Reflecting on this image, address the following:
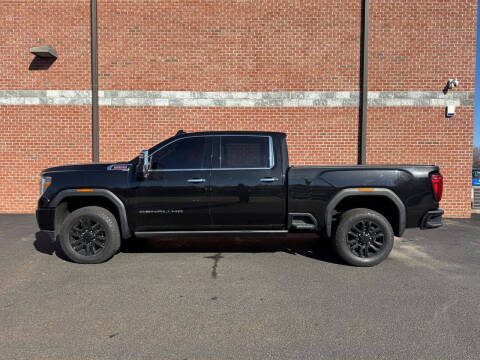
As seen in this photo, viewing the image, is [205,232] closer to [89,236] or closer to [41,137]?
[89,236]

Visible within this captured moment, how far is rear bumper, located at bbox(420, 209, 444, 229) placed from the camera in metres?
4.34

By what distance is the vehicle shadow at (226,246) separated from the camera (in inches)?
199

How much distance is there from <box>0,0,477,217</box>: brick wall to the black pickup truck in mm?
4157

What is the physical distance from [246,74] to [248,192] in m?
5.11

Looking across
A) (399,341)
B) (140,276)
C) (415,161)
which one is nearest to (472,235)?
(415,161)

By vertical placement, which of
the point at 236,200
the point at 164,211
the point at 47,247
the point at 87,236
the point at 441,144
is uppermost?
the point at 441,144

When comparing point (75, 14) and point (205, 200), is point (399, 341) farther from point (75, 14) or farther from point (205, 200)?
point (75, 14)

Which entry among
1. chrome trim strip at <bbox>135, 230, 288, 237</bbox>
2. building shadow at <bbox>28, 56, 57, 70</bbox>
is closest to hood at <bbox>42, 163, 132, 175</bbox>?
chrome trim strip at <bbox>135, 230, 288, 237</bbox>

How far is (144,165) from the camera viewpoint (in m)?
4.27

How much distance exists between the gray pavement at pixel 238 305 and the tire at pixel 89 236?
16 cm

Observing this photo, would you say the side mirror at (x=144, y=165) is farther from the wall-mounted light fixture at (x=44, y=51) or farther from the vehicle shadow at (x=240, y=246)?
the wall-mounted light fixture at (x=44, y=51)

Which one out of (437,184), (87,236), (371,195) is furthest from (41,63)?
(437,184)

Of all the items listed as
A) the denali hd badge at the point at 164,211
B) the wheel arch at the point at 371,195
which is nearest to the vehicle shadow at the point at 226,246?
the denali hd badge at the point at 164,211

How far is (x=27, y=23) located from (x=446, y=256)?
11.5m
